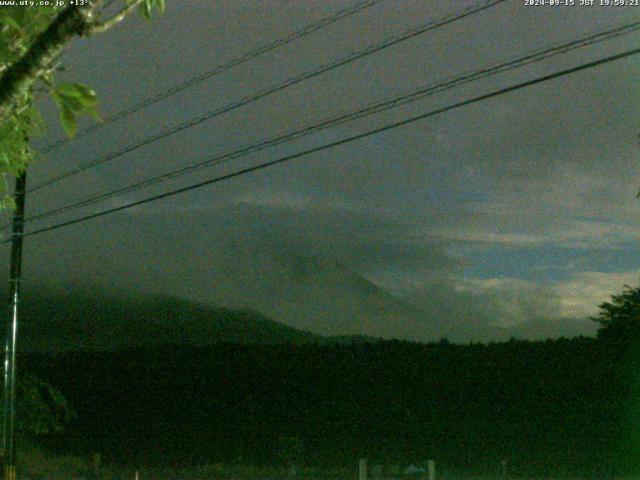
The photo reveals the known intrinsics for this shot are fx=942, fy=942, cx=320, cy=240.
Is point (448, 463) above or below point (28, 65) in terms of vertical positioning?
below

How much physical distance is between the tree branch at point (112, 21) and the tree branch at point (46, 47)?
0.04m

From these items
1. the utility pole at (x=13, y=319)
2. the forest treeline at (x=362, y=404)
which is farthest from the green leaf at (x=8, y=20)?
the forest treeline at (x=362, y=404)

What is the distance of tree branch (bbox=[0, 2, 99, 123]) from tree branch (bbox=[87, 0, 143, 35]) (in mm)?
43

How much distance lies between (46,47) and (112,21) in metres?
0.34

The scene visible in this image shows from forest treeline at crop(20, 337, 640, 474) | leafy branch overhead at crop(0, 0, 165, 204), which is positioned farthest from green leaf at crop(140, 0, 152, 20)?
forest treeline at crop(20, 337, 640, 474)

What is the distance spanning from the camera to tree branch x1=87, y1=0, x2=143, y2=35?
4.11 meters

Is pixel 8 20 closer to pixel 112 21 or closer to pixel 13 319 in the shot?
pixel 112 21

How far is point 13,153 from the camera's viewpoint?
20.6 ft

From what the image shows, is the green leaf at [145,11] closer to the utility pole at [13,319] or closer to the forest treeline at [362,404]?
the utility pole at [13,319]

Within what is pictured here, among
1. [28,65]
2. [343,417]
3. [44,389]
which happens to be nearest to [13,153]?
[28,65]

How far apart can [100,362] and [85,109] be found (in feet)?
102

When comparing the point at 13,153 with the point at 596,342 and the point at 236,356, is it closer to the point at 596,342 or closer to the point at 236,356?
the point at 596,342

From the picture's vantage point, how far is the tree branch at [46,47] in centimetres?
402

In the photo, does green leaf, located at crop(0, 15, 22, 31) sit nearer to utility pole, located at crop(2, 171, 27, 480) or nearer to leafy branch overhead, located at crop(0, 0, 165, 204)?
leafy branch overhead, located at crop(0, 0, 165, 204)
